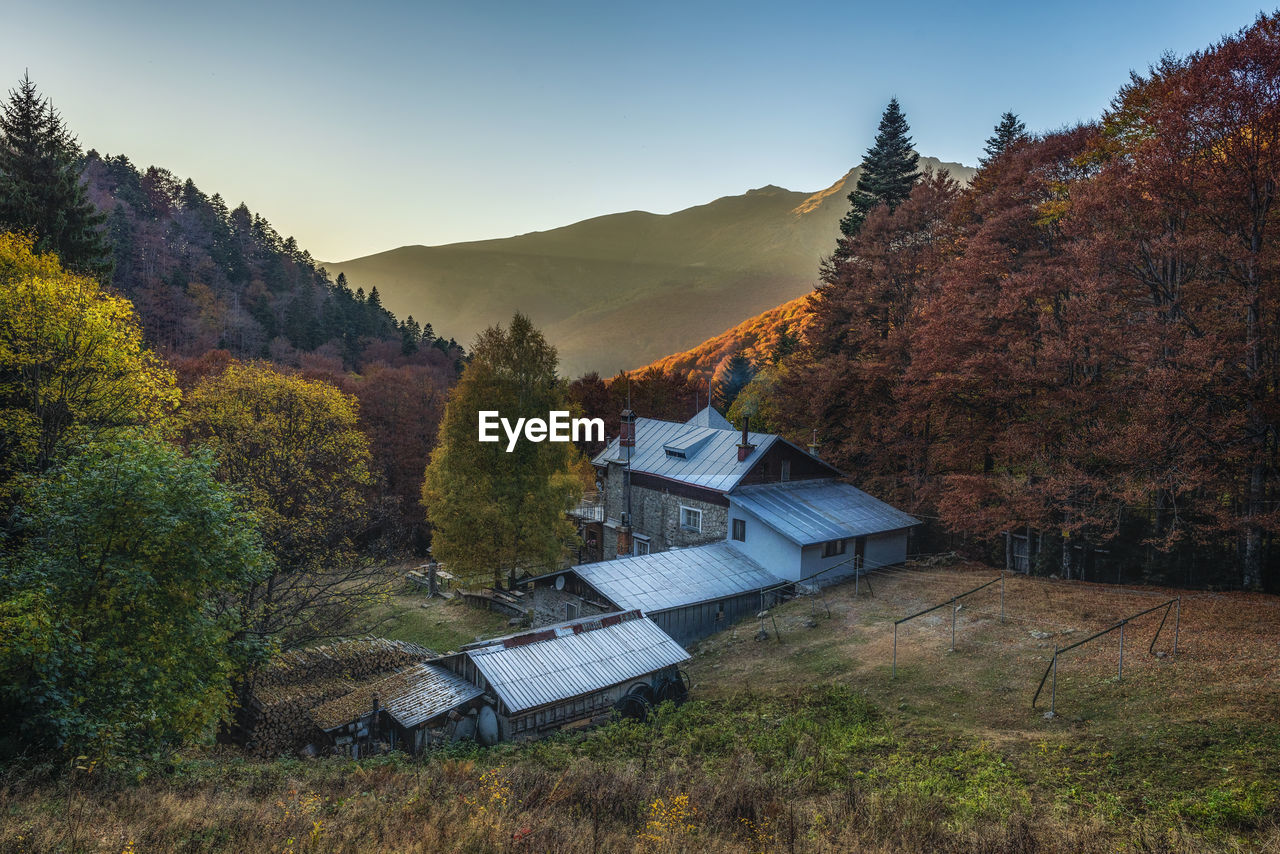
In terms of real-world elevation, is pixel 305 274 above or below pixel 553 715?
above

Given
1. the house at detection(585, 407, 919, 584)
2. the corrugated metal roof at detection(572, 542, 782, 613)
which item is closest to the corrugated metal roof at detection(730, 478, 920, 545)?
the house at detection(585, 407, 919, 584)

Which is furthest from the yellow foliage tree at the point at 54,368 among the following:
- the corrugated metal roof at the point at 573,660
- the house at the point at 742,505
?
the house at the point at 742,505

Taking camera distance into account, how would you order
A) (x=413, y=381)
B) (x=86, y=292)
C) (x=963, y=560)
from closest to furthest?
1. (x=86, y=292)
2. (x=963, y=560)
3. (x=413, y=381)

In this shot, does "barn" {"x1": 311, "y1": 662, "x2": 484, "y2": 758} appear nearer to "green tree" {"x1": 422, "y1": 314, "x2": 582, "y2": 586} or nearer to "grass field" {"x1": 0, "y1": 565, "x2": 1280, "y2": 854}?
"grass field" {"x1": 0, "y1": 565, "x2": 1280, "y2": 854}

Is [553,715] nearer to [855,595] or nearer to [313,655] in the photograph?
[313,655]

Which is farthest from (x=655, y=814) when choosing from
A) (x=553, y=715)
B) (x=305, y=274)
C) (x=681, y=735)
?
(x=305, y=274)

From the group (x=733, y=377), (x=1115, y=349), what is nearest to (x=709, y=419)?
(x=1115, y=349)
